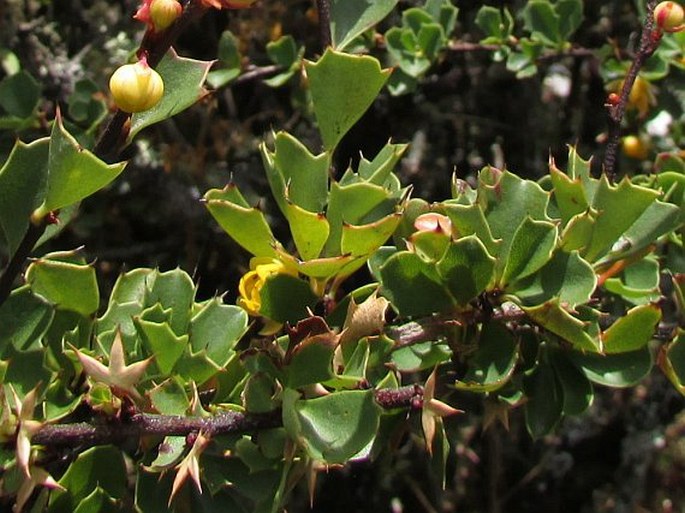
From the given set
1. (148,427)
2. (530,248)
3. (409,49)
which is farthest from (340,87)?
(409,49)

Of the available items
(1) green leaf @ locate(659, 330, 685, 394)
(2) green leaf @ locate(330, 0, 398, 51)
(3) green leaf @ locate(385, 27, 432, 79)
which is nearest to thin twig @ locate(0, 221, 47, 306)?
(2) green leaf @ locate(330, 0, 398, 51)

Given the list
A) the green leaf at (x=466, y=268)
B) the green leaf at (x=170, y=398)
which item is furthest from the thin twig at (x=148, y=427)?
the green leaf at (x=466, y=268)

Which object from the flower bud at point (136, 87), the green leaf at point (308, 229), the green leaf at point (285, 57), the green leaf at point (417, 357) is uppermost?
the flower bud at point (136, 87)

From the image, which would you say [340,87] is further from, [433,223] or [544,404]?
[544,404]

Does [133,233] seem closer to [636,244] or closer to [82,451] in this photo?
[82,451]

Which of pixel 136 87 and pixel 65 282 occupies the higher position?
pixel 136 87

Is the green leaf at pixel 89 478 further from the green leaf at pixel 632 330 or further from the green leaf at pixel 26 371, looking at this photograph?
the green leaf at pixel 632 330
